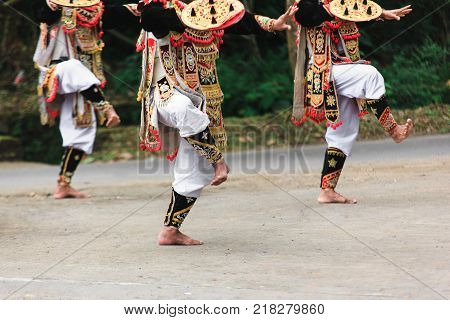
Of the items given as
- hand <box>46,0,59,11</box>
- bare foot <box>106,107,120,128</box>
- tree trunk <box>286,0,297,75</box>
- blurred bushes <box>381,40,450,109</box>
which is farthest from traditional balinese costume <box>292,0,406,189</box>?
blurred bushes <box>381,40,450,109</box>

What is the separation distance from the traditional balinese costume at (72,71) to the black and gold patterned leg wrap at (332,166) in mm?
1996

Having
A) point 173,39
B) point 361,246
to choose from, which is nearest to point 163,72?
point 173,39

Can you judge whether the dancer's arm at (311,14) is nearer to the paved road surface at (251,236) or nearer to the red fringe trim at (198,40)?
the red fringe trim at (198,40)

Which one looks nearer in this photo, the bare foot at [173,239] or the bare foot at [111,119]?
the bare foot at [173,239]

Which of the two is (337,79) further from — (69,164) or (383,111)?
(69,164)

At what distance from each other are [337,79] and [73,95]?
8.95 ft

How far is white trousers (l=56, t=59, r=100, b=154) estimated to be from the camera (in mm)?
8672

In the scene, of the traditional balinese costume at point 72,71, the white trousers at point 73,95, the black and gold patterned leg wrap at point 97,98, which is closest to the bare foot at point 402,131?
the traditional balinese costume at point 72,71

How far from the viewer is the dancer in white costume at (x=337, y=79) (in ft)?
24.3

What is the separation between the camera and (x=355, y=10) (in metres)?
7.47

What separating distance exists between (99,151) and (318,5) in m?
5.24

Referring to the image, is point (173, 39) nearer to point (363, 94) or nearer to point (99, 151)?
point (363, 94)

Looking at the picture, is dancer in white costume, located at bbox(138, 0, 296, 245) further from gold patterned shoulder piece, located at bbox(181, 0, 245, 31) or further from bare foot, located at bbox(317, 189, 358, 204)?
bare foot, located at bbox(317, 189, 358, 204)

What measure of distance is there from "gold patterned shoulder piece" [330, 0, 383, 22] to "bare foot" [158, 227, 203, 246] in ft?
7.23
